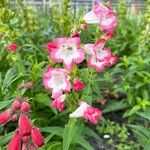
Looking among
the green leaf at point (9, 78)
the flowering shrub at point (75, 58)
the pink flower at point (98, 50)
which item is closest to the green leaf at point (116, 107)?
the green leaf at point (9, 78)

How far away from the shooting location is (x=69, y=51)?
3.23 metres

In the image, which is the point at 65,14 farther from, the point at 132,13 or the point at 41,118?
the point at 132,13

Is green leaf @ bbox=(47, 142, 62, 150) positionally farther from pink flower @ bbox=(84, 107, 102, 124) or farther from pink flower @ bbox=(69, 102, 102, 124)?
pink flower @ bbox=(84, 107, 102, 124)

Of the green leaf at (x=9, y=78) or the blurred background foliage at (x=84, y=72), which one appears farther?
the green leaf at (x=9, y=78)

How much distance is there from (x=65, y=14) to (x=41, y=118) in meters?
1.02

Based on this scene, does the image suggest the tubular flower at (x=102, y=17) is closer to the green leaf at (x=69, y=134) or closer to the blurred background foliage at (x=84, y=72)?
the blurred background foliage at (x=84, y=72)

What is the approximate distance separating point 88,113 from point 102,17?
2.12 feet

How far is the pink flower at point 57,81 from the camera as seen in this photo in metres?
3.28

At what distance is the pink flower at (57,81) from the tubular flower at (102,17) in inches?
16.0

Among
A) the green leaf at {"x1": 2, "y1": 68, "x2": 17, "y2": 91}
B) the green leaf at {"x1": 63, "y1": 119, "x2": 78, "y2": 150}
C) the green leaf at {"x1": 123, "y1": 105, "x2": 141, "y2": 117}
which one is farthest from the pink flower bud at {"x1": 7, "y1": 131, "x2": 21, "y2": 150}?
the green leaf at {"x1": 123, "y1": 105, "x2": 141, "y2": 117}

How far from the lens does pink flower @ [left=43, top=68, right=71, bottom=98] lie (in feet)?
10.8

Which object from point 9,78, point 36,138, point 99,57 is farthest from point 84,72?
point 36,138

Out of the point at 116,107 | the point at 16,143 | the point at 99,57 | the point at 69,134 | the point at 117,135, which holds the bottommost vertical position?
the point at 117,135

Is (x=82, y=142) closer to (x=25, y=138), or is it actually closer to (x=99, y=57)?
(x=99, y=57)
